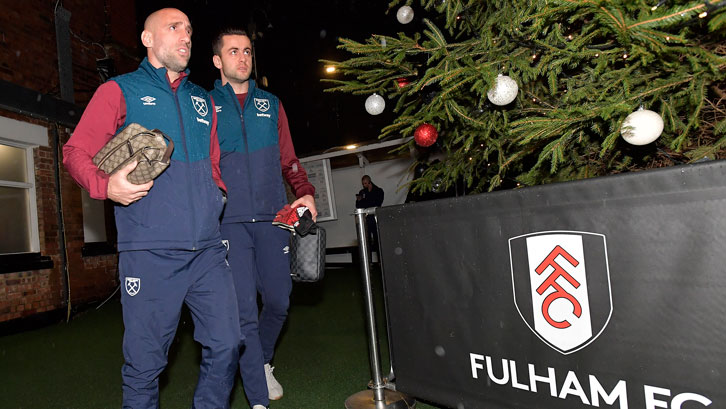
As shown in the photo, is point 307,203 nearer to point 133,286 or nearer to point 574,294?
point 133,286

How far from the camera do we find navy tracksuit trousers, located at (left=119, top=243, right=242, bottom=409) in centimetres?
200

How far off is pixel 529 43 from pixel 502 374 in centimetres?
162

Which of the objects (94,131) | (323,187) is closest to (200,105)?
(94,131)

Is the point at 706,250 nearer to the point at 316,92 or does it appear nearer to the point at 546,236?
the point at 546,236

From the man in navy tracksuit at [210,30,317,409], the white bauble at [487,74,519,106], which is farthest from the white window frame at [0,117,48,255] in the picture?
the white bauble at [487,74,519,106]

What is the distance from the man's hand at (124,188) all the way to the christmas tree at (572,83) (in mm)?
1188

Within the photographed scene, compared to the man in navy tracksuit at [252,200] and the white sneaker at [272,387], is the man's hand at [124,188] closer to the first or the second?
the man in navy tracksuit at [252,200]

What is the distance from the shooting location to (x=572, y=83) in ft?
8.04

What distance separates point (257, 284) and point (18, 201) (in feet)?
20.9

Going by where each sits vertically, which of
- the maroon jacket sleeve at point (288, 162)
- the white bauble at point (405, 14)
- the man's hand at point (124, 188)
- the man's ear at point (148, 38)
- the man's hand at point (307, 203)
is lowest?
the man's hand at point (307, 203)

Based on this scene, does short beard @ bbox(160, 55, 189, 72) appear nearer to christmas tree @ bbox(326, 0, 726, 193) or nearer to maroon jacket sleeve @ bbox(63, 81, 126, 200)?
maroon jacket sleeve @ bbox(63, 81, 126, 200)

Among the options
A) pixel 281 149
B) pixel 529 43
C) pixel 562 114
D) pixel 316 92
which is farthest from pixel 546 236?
pixel 316 92

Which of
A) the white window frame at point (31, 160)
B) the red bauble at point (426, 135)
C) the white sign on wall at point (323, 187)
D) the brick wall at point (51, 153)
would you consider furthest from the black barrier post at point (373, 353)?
the white sign on wall at point (323, 187)

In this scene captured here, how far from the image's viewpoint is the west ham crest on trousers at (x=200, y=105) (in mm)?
2355
